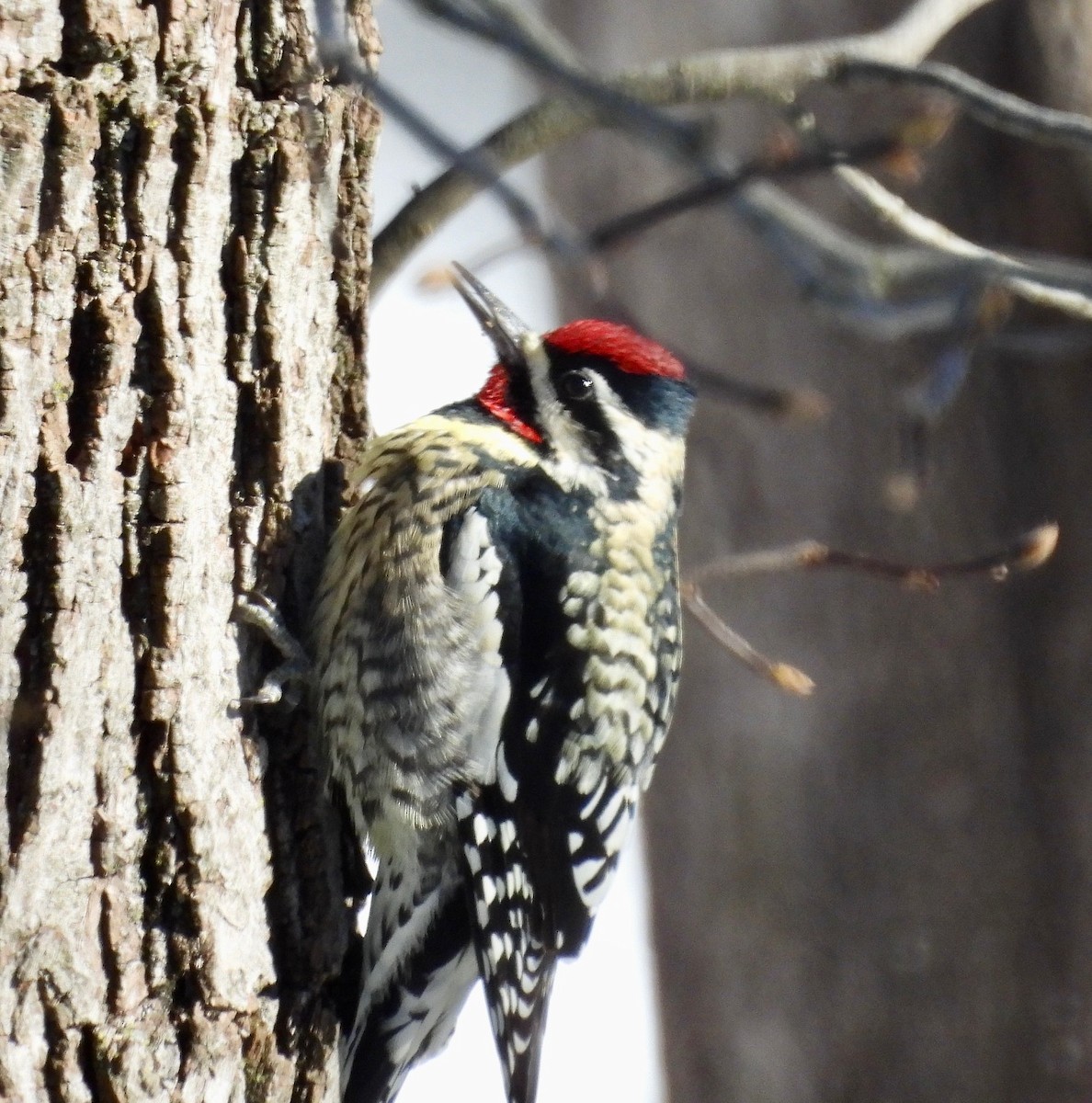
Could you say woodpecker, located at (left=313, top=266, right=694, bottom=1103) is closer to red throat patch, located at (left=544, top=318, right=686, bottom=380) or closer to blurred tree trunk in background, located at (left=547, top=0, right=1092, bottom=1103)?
red throat patch, located at (left=544, top=318, right=686, bottom=380)

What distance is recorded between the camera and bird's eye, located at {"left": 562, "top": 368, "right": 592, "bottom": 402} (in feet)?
10.1

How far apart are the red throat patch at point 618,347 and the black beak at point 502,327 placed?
0.08 meters

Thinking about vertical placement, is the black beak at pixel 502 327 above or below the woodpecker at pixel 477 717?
above

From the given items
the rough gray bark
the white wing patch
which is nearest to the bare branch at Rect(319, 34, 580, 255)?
the rough gray bark

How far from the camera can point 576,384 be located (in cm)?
308

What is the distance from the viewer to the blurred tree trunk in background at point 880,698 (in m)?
4.71

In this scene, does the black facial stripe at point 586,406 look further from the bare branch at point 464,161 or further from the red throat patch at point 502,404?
the bare branch at point 464,161

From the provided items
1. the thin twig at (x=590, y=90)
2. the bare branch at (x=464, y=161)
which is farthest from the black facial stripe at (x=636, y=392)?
the bare branch at (x=464, y=161)

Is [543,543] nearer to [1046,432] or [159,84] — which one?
[159,84]

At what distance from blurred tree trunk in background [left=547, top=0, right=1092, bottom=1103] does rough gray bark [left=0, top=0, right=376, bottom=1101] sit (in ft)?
8.29

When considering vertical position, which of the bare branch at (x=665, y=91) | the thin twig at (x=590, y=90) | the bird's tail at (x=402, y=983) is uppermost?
the bare branch at (x=665, y=91)

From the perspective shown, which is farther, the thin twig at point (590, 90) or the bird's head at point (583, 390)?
the bird's head at point (583, 390)

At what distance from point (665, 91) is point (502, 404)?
68 centimetres

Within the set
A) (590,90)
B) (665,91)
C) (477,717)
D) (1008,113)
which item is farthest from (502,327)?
(590,90)
